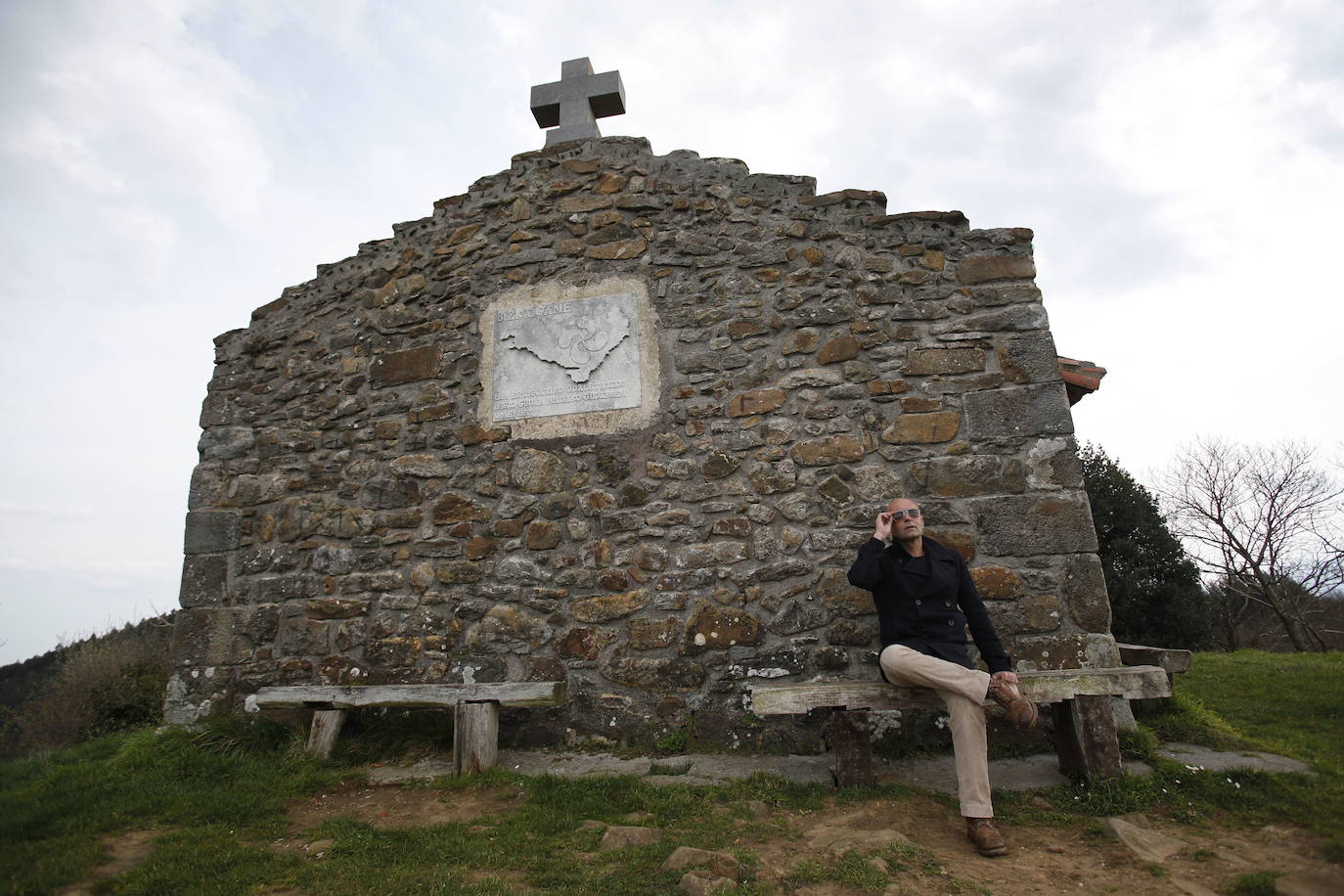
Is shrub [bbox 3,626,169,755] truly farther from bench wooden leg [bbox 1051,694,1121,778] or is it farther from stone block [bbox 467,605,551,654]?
bench wooden leg [bbox 1051,694,1121,778]

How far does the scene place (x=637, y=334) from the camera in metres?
4.94

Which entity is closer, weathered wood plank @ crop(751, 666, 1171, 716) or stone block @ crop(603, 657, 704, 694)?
weathered wood plank @ crop(751, 666, 1171, 716)

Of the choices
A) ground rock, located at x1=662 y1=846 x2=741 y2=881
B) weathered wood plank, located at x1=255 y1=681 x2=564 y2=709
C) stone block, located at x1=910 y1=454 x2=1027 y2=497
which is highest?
stone block, located at x1=910 y1=454 x2=1027 y2=497

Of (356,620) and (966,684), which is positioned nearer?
(966,684)

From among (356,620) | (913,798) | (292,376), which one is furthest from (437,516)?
(913,798)

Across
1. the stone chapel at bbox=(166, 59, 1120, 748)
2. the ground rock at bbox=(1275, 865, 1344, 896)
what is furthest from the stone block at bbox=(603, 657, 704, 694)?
the ground rock at bbox=(1275, 865, 1344, 896)

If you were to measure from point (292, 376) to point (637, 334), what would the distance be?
2.66 m

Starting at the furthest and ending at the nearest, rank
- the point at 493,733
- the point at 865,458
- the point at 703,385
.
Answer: the point at 703,385 < the point at 865,458 < the point at 493,733

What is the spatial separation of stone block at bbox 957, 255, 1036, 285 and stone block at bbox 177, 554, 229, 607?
527 cm

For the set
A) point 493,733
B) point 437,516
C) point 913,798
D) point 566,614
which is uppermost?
point 437,516

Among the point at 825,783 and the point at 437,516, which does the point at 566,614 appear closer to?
the point at 437,516

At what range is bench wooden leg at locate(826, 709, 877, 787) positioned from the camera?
3.46 metres

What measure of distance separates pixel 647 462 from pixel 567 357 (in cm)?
94

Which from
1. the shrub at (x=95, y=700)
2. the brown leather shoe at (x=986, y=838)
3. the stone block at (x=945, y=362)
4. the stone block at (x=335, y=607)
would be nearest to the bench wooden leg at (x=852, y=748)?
the brown leather shoe at (x=986, y=838)
